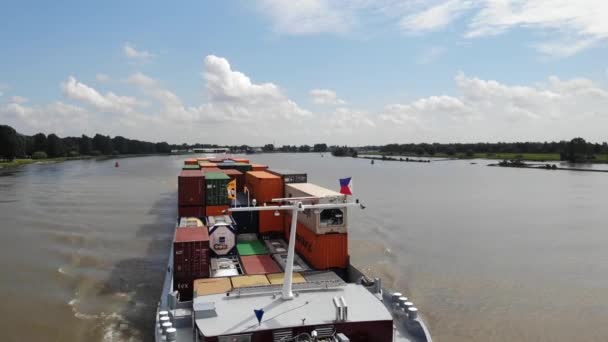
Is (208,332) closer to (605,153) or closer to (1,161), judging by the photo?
(1,161)

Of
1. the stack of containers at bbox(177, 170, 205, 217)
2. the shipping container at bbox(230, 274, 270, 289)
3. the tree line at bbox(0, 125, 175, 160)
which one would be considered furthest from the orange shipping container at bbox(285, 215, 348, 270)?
the tree line at bbox(0, 125, 175, 160)

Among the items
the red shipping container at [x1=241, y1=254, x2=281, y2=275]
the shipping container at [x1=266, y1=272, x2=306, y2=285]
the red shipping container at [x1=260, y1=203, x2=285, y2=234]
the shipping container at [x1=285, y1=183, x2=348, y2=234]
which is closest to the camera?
the shipping container at [x1=266, y1=272, x2=306, y2=285]

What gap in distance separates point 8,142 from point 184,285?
4666 inches

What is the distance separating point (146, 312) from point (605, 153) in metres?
167

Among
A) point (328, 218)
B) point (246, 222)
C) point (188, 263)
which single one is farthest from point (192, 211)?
point (328, 218)

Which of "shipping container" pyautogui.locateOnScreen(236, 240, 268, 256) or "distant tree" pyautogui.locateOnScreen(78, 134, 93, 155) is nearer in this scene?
"shipping container" pyautogui.locateOnScreen(236, 240, 268, 256)

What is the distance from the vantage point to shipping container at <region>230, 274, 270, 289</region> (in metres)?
14.3

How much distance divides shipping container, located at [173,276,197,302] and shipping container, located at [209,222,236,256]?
3021mm

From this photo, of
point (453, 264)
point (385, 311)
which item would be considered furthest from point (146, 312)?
point (453, 264)

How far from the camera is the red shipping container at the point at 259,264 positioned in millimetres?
16394

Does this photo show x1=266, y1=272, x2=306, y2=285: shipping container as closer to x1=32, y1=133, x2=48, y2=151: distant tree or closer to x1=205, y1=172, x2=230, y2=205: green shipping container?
x1=205, y1=172, x2=230, y2=205: green shipping container

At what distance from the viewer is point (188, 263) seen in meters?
15.4

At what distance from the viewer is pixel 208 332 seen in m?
10.4

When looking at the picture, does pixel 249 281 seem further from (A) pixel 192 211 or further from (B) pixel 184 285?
(A) pixel 192 211
